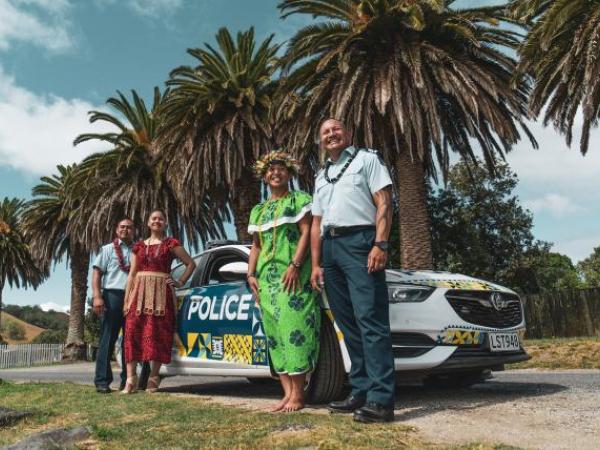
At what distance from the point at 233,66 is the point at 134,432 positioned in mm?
17066

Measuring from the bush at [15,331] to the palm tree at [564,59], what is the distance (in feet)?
334

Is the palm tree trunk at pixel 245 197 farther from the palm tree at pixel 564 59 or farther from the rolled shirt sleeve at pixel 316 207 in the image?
the rolled shirt sleeve at pixel 316 207

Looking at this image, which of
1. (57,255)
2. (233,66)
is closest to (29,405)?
(233,66)

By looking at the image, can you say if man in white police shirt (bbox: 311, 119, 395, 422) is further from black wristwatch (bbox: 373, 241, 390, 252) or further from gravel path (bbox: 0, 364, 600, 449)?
gravel path (bbox: 0, 364, 600, 449)

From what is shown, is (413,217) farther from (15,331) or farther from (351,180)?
(15,331)

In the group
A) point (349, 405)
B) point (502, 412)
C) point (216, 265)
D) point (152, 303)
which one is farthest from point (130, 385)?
point (502, 412)

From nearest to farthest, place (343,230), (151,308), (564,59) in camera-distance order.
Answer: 1. (343,230)
2. (151,308)
3. (564,59)

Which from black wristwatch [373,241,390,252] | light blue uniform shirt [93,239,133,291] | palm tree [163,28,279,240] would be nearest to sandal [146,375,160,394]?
light blue uniform shirt [93,239,133,291]

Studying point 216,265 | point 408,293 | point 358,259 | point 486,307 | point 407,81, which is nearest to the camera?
point 358,259

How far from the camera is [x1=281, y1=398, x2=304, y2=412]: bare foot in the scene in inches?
163

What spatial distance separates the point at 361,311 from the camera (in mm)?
3740

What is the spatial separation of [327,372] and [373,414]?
91cm

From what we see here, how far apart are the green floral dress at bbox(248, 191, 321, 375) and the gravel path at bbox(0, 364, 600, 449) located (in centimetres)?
A: 43

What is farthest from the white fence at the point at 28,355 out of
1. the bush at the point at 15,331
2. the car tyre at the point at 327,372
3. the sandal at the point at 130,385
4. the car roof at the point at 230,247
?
the bush at the point at 15,331
